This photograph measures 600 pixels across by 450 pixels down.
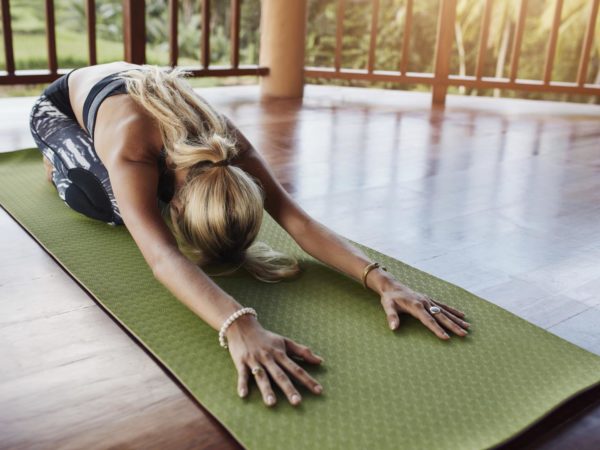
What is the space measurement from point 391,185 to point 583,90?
249 centimetres

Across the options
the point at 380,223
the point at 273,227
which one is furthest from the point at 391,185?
the point at 273,227

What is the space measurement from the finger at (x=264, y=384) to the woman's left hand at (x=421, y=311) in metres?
0.34

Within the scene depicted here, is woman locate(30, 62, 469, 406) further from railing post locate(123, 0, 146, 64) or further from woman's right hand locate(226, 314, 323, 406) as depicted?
railing post locate(123, 0, 146, 64)

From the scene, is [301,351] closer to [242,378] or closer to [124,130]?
[242,378]

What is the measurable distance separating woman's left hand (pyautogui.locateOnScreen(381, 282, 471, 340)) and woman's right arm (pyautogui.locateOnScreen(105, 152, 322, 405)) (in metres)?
0.26

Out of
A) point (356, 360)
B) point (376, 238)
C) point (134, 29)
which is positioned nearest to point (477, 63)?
point (134, 29)

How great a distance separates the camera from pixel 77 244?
→ 1.67 m

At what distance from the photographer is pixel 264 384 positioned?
1030 mm

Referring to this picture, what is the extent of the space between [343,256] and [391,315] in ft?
0.74

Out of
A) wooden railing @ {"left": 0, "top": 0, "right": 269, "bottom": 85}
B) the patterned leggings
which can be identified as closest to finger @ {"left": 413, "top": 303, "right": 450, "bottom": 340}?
the patterned leggings

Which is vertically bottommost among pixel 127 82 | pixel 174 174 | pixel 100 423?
pixel 100 423

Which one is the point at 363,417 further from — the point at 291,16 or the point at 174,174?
the point at 291,16

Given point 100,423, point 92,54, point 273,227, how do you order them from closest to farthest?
point 100,423
point 273,227
point 92,54

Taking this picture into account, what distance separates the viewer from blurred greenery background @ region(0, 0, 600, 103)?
7.11 m
